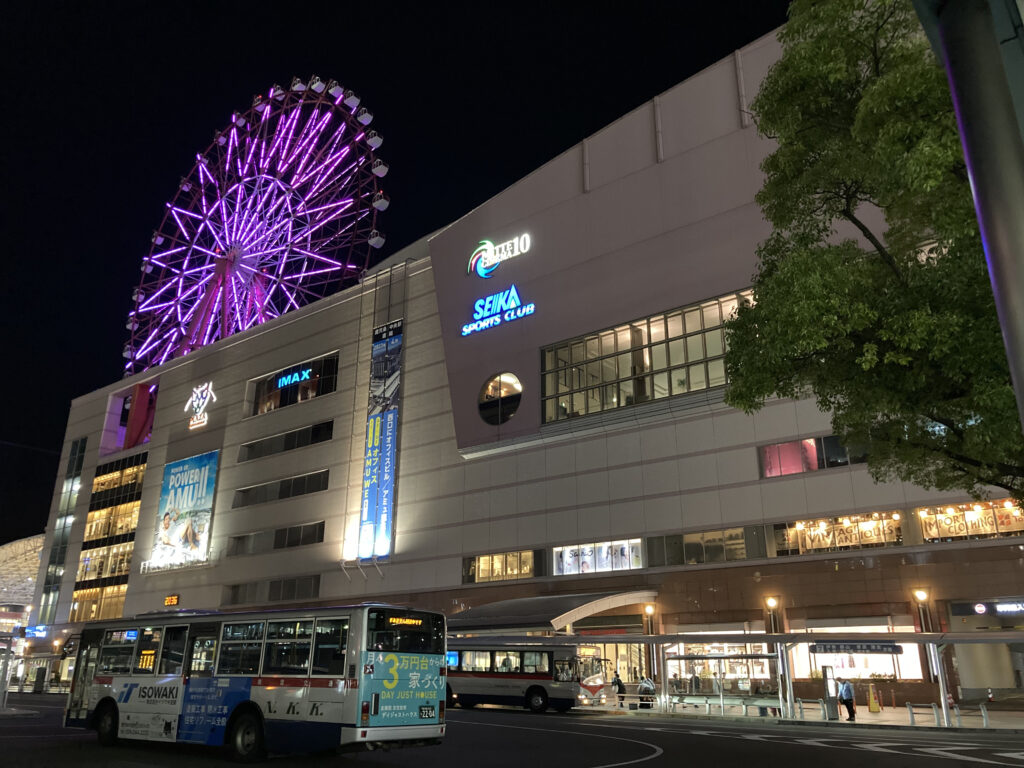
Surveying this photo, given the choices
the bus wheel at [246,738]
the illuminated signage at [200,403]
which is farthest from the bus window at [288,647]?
the illuminated signage at [200,403]

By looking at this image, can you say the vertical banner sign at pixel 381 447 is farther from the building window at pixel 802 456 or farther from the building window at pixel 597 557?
the building window at pixel 802 456

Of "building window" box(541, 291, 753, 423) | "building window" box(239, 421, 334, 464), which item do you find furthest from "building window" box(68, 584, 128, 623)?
"building window" box(541, 291, 753, 423)

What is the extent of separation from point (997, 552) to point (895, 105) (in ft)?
70.5

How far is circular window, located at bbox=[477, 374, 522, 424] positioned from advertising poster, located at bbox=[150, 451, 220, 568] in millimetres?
23197

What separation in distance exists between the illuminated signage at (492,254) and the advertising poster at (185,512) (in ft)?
78.3

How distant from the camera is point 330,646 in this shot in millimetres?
12797

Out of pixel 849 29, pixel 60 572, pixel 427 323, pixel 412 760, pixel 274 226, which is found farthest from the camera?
pixel 60 572

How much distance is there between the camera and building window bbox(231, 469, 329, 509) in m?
45.3

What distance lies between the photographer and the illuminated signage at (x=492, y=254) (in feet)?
128

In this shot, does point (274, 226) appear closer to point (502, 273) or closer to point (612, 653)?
point (502, 273)

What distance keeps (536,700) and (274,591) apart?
2326 cm

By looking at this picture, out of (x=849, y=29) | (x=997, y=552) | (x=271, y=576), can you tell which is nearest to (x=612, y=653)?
(x=997, y=552)

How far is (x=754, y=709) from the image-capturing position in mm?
26500

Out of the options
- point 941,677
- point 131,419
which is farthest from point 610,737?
point 131,419
